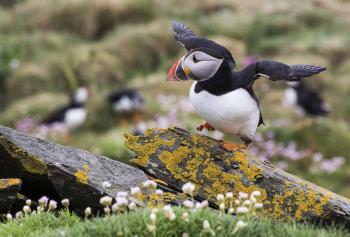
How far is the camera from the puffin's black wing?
6.41 m

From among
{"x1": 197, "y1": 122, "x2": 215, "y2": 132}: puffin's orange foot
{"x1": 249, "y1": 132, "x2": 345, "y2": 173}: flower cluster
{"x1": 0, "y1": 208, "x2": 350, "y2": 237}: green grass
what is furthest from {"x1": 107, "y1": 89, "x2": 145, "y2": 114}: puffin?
{"x1": 0, "y1": 208, "x2": 350, "y2": 237}: green grass

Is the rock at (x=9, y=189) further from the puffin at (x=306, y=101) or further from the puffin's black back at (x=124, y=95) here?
the puffin's black back at (x=124, y=95)

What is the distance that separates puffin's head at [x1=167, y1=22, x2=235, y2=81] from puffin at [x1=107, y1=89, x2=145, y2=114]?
13.0 metres

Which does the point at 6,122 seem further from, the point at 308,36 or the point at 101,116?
the point at 308,36

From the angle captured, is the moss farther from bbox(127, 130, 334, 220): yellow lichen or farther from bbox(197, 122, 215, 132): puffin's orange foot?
bbox(197, 122, 215, 132): puffin's orange foot

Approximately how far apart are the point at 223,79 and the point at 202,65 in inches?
8.4

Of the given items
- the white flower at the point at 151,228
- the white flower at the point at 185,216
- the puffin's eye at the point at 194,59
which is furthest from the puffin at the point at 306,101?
the white flower at the point at 151,228

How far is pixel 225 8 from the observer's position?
3183cm

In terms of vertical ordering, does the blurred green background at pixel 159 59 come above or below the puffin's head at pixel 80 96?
above

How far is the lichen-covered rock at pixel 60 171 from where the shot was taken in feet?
20.7

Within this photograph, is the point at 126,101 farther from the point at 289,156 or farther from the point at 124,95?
the point at 289,156

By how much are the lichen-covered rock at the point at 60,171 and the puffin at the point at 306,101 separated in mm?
12220

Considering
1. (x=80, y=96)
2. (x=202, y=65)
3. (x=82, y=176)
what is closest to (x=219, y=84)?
(x=202, y=65)

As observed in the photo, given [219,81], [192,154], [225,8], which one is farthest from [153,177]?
[225,8]
